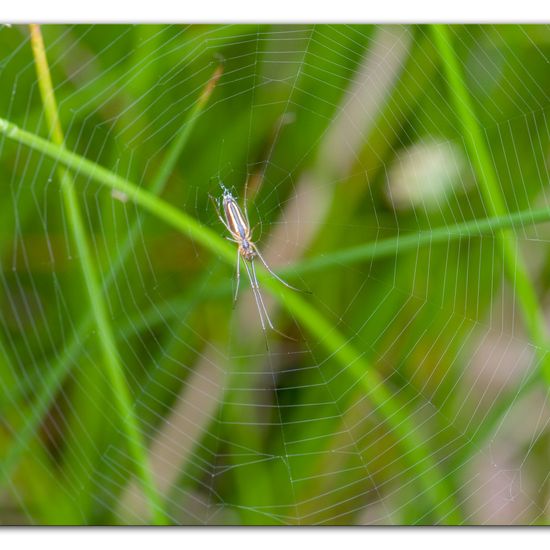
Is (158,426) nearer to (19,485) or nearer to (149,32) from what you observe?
(19,485)

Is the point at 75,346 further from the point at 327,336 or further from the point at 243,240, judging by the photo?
the point at 327,336

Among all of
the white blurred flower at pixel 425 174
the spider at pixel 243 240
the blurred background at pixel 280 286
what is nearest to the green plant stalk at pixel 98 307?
the blurred background at pixel 280 286

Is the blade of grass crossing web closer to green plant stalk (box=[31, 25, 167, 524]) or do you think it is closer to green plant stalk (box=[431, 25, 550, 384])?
green plant stalk (box=[31, 25, 167, 524])

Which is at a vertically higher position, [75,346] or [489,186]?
[489,186]

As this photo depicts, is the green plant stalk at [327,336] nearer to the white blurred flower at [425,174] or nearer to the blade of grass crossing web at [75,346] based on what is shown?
the blade of grass crossing web at [75,346]

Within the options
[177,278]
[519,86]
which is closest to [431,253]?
[519,86]

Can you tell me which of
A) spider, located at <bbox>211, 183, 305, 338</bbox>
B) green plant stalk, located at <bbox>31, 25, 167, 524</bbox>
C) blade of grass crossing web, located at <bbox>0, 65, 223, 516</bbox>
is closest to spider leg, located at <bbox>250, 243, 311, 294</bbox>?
spider, located at <bbox>211, 183, 305, 338</bbox>

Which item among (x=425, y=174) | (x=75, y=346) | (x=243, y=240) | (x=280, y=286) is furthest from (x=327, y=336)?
(x=75, y=346)
